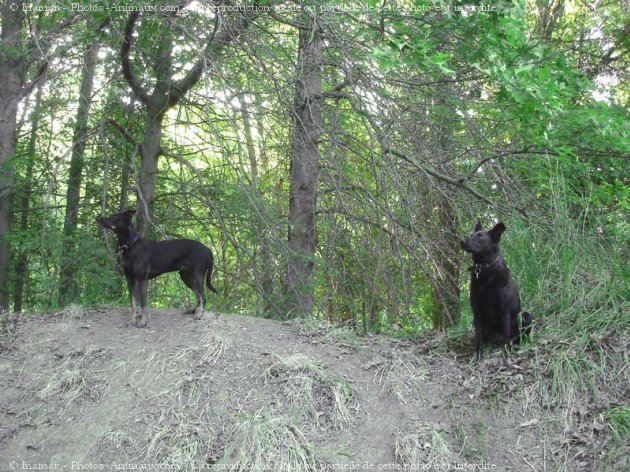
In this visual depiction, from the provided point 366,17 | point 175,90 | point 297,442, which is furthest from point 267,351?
point 175,90

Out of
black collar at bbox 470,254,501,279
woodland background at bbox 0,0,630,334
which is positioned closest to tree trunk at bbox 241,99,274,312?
woodland background at bbox 0,0,630,334

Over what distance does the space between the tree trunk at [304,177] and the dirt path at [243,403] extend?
5.12ft

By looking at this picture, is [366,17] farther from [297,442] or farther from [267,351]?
[297,442]

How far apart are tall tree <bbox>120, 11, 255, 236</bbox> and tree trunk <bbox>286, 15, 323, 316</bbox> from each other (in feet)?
3.07

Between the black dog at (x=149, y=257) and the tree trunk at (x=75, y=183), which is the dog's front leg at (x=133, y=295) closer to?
the black dog at (x=149, y=257)

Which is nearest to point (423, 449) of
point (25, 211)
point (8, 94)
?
point (25, 211)

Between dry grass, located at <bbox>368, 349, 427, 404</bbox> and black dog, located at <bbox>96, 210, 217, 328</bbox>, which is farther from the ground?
black dog, located at <bbox>96, 210, 217, 328</bbox>

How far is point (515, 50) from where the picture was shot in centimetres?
553

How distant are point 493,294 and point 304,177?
13.4 feet

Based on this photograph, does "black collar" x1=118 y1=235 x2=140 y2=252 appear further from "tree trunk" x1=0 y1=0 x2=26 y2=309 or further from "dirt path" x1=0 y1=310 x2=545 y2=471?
"tree trunk" x1=0 y1=0 x2=26 y2=309

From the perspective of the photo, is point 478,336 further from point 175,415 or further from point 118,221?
point 118,221

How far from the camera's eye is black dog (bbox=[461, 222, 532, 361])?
5.81m

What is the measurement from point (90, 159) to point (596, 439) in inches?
301

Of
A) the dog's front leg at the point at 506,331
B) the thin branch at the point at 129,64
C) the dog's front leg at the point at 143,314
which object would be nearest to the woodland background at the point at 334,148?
the thin branch at the point at 129,64
